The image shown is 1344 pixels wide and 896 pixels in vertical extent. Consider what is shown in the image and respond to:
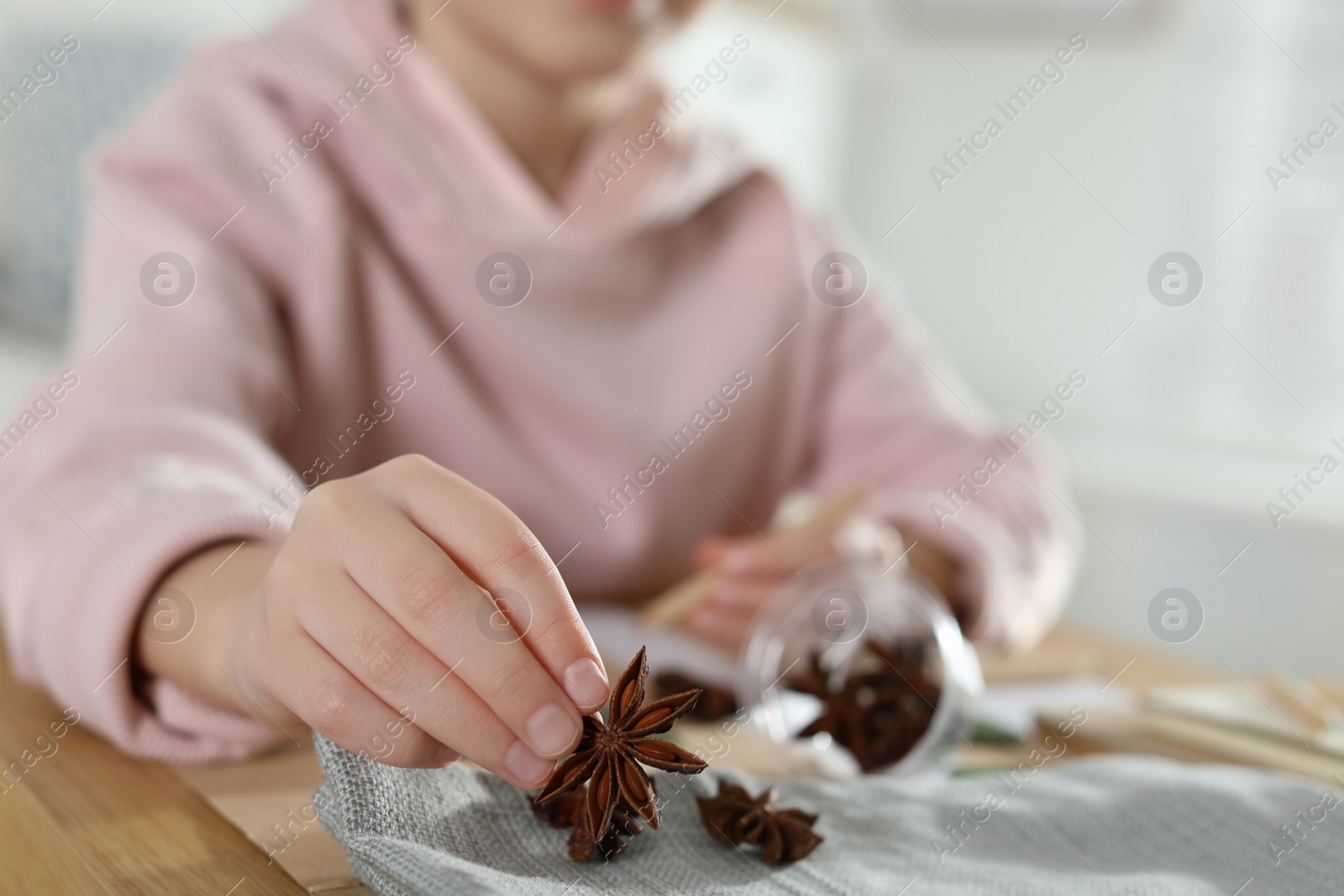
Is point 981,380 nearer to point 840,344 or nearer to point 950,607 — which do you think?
point 840,344

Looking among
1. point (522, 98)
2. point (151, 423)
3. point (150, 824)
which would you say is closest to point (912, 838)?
point (150, 824)

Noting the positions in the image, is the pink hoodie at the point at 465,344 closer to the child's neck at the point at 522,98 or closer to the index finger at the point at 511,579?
the child's neck at the point at 522,98

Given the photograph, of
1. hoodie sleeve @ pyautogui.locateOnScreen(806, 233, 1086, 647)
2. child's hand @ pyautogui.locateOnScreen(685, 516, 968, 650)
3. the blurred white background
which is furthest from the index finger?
the blurred white background

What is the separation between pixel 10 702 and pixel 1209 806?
19.7 inches

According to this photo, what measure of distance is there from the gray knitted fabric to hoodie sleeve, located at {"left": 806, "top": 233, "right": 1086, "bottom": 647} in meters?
0.33

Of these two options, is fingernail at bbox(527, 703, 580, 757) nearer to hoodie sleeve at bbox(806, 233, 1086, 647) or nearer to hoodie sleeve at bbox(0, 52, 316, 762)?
hoodie sleeve at bbox(0, 52, 316, 762)

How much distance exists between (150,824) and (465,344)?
473 mm

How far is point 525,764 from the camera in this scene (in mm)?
312

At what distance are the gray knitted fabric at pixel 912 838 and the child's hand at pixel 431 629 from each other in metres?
0.02

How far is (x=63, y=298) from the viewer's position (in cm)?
115

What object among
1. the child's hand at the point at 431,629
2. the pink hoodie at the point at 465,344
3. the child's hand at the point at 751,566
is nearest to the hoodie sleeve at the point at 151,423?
the pink hoodie at the point at 465,344

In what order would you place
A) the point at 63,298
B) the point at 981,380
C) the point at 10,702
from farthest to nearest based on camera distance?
1. the point at 981,380
2. the point at 63,298
3. the point at 10,702

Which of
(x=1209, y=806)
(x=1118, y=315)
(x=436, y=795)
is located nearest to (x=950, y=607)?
(x=1209, y=806)

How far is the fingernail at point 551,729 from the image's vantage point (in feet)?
0.99
